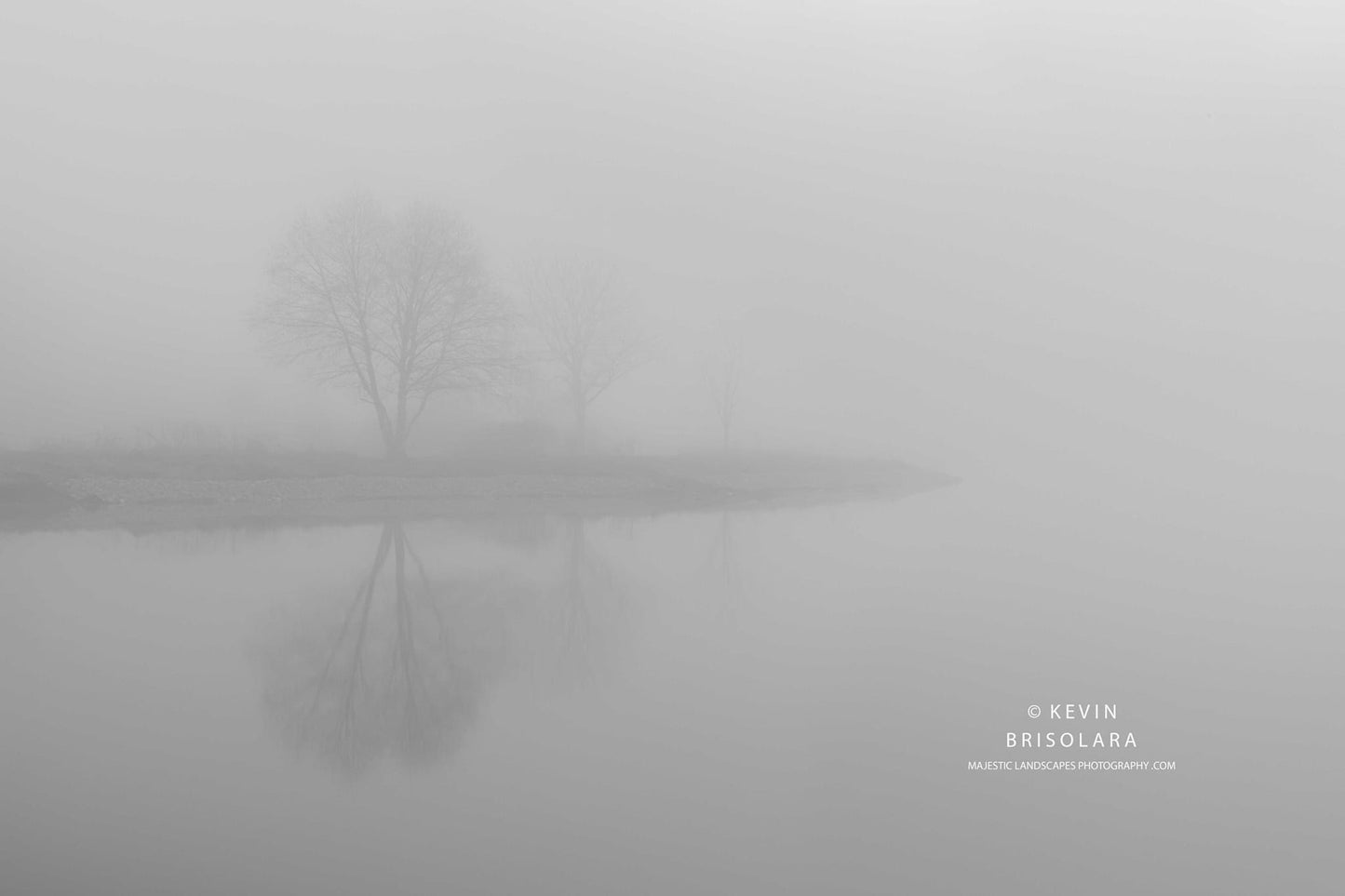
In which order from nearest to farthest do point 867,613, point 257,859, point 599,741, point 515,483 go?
point 257,859, point 599,741, point 867,613, point 515,483

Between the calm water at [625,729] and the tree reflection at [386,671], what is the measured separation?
67mm

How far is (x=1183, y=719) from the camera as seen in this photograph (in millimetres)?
14172

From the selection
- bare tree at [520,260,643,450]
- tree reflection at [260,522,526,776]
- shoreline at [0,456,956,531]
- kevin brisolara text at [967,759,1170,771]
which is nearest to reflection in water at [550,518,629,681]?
tree reflection at [260,522,526,776]

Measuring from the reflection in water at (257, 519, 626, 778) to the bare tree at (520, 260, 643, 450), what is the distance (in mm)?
42605

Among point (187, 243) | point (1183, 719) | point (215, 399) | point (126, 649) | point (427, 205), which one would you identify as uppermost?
point (187, 243)

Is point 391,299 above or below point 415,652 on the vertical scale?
above

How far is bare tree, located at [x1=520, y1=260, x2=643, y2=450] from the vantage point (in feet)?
218

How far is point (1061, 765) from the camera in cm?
1252

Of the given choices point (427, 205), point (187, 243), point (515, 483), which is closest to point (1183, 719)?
point (515, 483)

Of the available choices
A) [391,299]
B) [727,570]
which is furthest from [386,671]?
[391,299]

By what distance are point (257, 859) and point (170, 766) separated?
106 inches

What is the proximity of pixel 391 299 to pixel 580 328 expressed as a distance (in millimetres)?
16632

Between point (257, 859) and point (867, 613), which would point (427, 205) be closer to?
point (867, 613)

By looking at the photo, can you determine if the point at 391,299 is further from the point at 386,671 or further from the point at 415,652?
the point at 386,671
